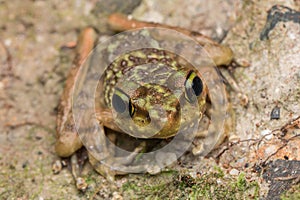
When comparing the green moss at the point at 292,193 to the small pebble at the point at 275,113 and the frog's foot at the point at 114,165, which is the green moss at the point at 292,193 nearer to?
the small pebble at the point at 275,113

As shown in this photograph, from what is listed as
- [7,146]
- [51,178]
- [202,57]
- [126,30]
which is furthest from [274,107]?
[7,146]

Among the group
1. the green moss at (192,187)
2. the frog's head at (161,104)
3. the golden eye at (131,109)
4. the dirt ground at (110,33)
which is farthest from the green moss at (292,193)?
the golden eye at (131,109)

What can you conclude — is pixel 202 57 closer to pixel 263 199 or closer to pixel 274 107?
pixel 274 107

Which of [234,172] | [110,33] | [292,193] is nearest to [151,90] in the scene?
[234,172]

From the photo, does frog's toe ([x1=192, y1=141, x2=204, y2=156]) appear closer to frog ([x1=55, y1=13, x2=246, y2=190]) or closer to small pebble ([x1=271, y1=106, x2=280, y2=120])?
frog ([x1=55, y1=13, x2=246, y2=190])

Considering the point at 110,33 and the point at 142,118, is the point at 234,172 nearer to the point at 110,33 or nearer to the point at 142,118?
the point at 142,118

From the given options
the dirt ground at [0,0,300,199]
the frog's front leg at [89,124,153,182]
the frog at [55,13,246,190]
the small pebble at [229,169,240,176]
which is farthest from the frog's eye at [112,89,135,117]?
the small pebble at [229,169,240,176]

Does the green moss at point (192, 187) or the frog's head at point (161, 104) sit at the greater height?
the frog's head at point (161, 104)
